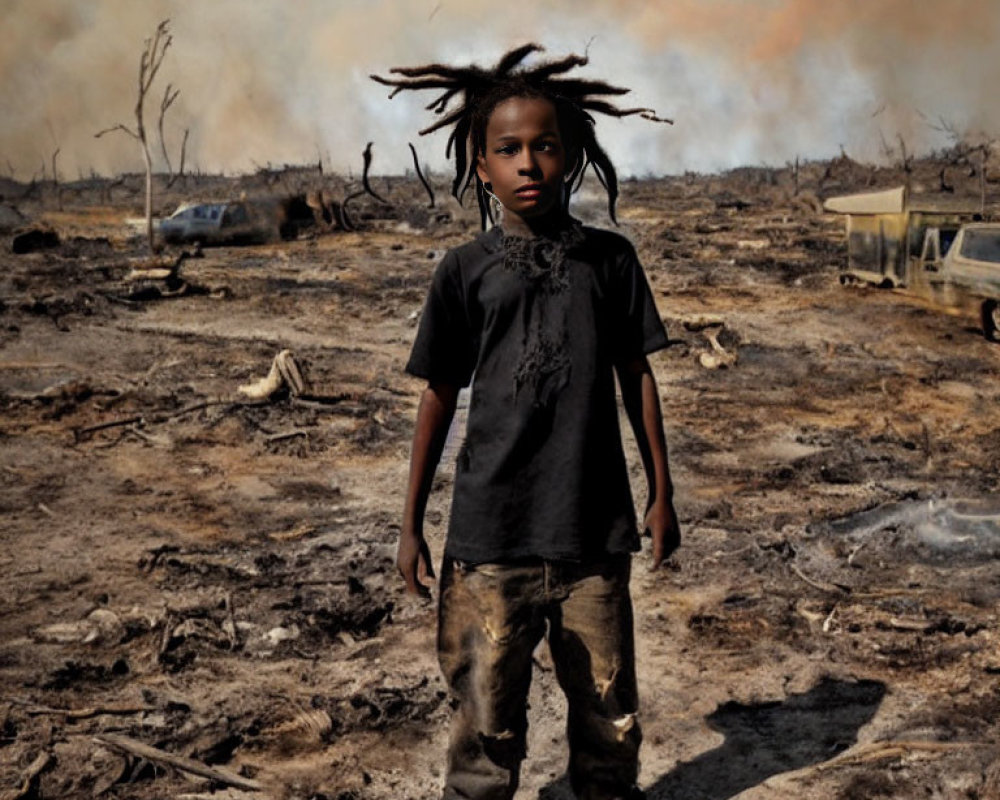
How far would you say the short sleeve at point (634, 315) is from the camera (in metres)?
2.43

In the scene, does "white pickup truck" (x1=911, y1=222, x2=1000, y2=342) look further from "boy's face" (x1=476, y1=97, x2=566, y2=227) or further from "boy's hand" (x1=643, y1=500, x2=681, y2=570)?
"boy's face" (x1=476, y1=97, x2=566, y2=227)

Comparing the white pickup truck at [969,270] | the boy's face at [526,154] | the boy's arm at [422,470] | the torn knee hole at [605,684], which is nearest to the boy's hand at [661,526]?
the torn knee hole at [605,684]

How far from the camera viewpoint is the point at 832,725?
3.51m

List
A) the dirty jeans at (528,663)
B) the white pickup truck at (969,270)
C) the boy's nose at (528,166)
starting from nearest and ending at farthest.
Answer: the boy's nose at (528,166)
the dirty jeans at (528,663)
the white pickup truck at (969,270)

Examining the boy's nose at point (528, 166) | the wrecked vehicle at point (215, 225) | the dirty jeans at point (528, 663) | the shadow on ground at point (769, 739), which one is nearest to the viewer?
the boy's nose at point (528, 166)

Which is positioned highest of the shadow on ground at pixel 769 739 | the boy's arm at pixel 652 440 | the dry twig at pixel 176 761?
the boy's arm at pixel 652 440

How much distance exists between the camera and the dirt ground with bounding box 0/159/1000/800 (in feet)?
11.0

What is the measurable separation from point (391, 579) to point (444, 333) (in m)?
2.75

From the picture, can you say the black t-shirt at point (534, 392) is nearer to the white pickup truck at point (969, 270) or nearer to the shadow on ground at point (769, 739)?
the shadow on ground at point (769, 739)

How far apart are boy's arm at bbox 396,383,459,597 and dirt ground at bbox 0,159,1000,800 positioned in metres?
1.01

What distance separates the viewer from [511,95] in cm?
236

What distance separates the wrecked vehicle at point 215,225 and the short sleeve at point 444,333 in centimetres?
2436

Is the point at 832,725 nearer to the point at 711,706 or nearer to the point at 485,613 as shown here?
the point at 711,706

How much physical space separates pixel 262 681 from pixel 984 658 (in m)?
2.69
